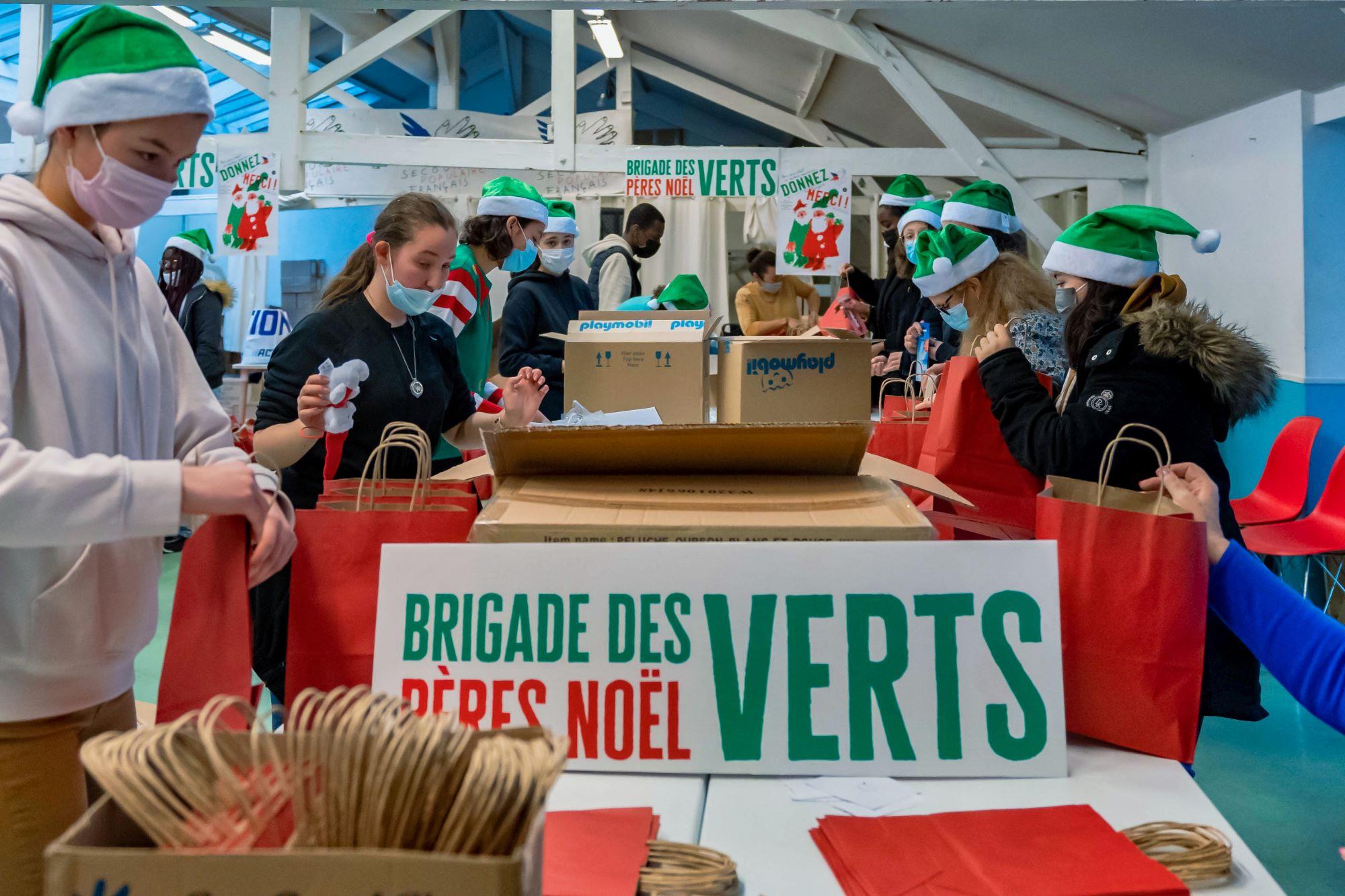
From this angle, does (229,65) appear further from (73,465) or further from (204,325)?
(73,465)

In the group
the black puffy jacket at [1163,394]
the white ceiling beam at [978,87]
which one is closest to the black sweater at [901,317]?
the black puffy jacket at [1163,394]

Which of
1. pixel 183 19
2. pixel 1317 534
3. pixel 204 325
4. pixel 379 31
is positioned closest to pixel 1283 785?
pixel 1317 534

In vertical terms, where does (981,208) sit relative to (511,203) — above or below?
below

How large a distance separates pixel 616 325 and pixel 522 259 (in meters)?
1.52

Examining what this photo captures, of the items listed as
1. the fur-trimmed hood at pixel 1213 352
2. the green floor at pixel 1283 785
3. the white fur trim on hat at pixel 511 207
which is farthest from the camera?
the white fur trim on hat at pixel 511 207

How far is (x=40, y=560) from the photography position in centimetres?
118

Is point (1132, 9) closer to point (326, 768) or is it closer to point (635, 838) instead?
point (635, 838)

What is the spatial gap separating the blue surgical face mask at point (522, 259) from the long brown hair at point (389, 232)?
5.55 feet

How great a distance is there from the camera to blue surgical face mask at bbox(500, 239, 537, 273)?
13.9 feet

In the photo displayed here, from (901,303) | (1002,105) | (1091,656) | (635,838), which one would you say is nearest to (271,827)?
(635,838)

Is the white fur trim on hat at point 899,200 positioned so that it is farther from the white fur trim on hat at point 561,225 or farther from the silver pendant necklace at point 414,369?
the silver pendant necklace at point 414,369

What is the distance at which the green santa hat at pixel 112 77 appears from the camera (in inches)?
47.7

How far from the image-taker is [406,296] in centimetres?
234

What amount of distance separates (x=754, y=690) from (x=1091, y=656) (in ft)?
1.45
